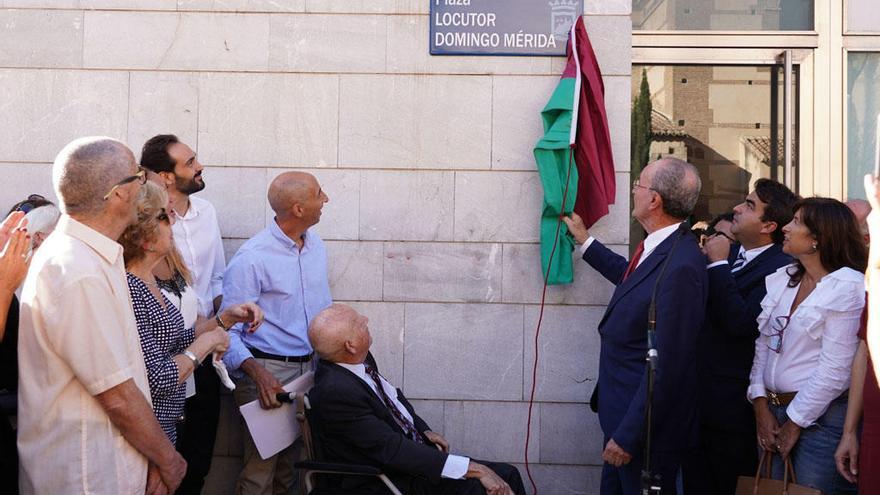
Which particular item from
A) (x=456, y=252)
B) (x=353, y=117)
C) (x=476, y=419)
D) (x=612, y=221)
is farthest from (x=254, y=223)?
(x=612, y=221)

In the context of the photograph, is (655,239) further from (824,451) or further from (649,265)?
(824,451)

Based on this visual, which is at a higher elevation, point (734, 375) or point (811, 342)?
point (811, 342)

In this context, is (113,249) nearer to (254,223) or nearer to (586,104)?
(254,223)

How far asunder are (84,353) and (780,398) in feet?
9.70

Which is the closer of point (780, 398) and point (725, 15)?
point (780, 398)

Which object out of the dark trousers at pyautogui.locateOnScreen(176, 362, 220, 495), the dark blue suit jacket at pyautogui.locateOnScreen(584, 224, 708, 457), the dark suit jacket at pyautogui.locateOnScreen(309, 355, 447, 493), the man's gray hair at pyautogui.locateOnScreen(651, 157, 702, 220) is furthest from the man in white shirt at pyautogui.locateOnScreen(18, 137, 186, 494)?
the man's gray hair at pyautogui.locateOnScreen(651, 157, 702, 220)

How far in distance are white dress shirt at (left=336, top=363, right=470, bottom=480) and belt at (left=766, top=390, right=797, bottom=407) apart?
140cm

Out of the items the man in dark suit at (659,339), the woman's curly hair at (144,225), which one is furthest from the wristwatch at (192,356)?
the man in dark suit at (659,339)

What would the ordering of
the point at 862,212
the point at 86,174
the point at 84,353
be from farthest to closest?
the point at 862,212, the point at 86,174, the point at 84,353

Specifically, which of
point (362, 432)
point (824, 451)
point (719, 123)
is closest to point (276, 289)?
point (362, 432)

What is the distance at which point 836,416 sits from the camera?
159 inches

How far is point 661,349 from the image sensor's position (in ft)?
13.1

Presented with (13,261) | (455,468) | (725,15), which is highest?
(725,15)

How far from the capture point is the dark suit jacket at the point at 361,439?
423cm
